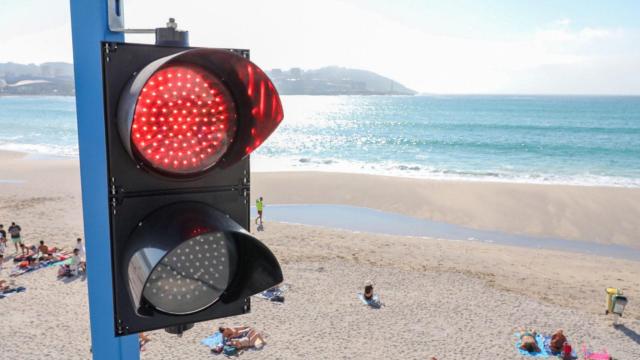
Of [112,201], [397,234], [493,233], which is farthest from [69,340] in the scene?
[493,233]

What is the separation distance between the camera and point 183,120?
55.0 inches

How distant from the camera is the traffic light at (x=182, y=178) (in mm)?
1342

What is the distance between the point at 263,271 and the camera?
1.56 metres

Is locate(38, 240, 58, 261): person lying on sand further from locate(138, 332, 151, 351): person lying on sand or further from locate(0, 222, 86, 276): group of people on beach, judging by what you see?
locate(138, 332, 151, 351): person lying on sand

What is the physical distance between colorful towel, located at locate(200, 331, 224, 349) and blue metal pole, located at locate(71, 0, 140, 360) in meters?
10.6

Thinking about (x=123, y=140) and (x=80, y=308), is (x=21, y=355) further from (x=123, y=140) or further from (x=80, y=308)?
(x=123, y=140)

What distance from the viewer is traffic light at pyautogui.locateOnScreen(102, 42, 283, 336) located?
1.34m

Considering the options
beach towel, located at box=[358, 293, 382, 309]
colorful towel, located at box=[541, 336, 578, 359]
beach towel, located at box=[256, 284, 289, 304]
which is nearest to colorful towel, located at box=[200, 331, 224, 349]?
beach towel, located at box=[256, 284, 289, 304]

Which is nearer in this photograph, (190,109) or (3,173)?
(190,109)

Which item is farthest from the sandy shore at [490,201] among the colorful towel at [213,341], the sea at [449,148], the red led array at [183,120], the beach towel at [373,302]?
the red led array at [183,120]

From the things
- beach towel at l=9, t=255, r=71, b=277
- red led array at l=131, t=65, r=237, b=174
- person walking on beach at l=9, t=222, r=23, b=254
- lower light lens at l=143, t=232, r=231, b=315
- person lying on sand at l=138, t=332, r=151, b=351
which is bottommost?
person lying on sand at l=138, t=332, r=151, b=351

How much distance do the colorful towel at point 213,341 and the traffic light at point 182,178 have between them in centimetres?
1075

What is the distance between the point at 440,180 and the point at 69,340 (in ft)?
86.6

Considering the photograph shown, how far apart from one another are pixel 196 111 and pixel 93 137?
37 centimetres
